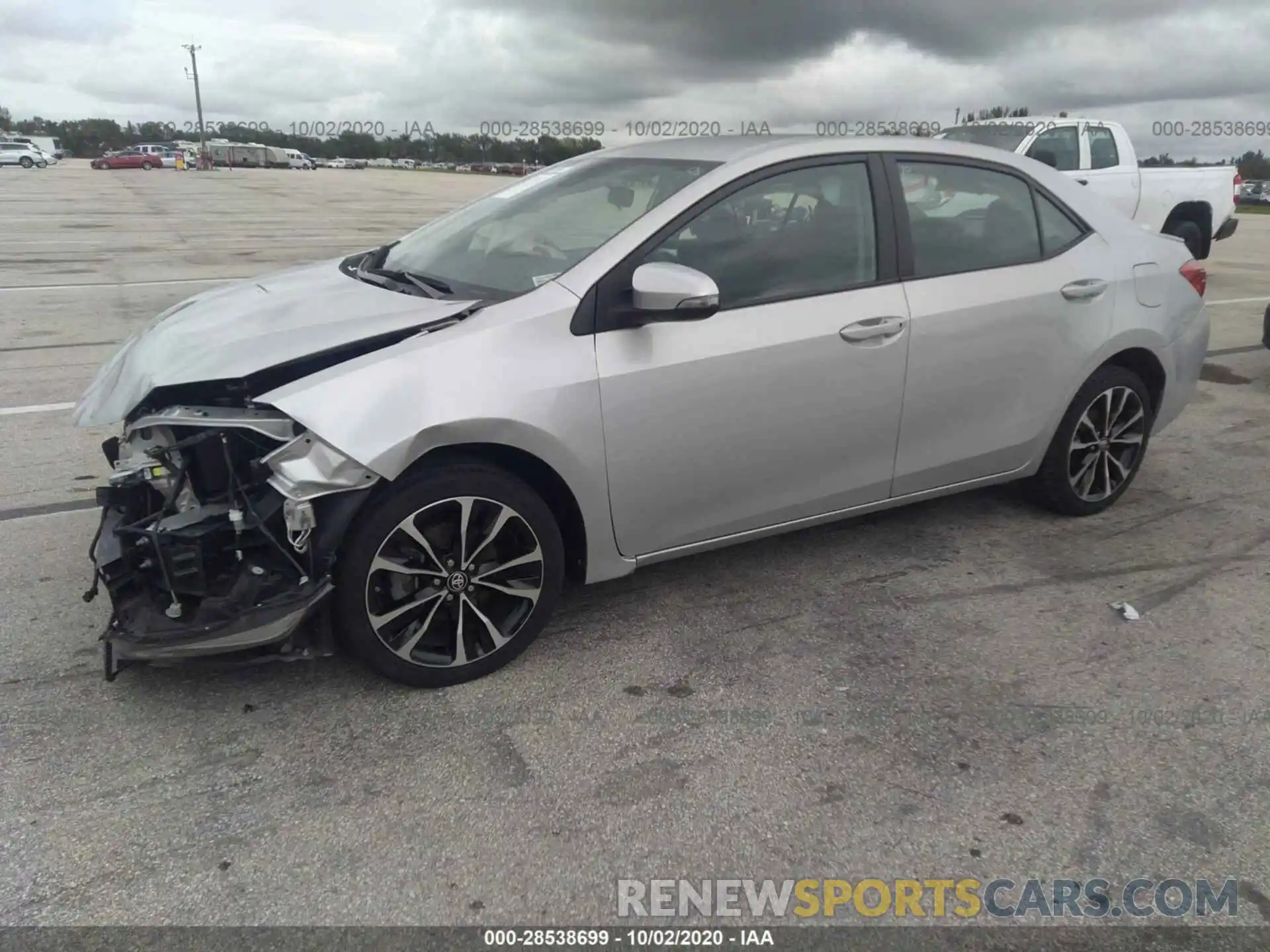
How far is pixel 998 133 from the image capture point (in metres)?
11.1

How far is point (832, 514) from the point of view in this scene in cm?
372

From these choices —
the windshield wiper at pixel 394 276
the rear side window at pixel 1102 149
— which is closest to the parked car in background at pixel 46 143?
the rear side window at pixel 1102 149

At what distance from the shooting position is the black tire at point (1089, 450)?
427 centimetres

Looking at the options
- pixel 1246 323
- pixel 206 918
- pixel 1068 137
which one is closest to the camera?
pixel 206 918

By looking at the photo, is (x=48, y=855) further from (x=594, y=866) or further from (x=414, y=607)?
(x=594, y=866)

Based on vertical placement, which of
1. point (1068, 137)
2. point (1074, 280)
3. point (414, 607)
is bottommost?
point (414, 607)

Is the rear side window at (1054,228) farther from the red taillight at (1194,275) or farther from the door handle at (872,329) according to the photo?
the door handle at (872,329)

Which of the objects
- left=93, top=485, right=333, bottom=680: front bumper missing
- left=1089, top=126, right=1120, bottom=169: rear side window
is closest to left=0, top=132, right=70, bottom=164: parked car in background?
left=1089, top=126, right=1120, bottom=169: rear side window

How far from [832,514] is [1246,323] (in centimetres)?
859

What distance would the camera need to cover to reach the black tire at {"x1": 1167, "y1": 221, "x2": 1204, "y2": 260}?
1238 cm

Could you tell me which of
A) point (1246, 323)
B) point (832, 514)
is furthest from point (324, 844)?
point (1246, 323)

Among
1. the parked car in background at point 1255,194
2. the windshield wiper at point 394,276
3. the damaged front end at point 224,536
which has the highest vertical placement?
the parked car in background at point 1255,194

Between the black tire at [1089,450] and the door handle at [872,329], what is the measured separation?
1.21m

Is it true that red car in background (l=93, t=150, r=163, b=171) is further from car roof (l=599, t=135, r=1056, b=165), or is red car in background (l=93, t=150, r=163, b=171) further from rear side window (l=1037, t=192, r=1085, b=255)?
rear side window (l=1037, t=192, r=1085, b=255)
